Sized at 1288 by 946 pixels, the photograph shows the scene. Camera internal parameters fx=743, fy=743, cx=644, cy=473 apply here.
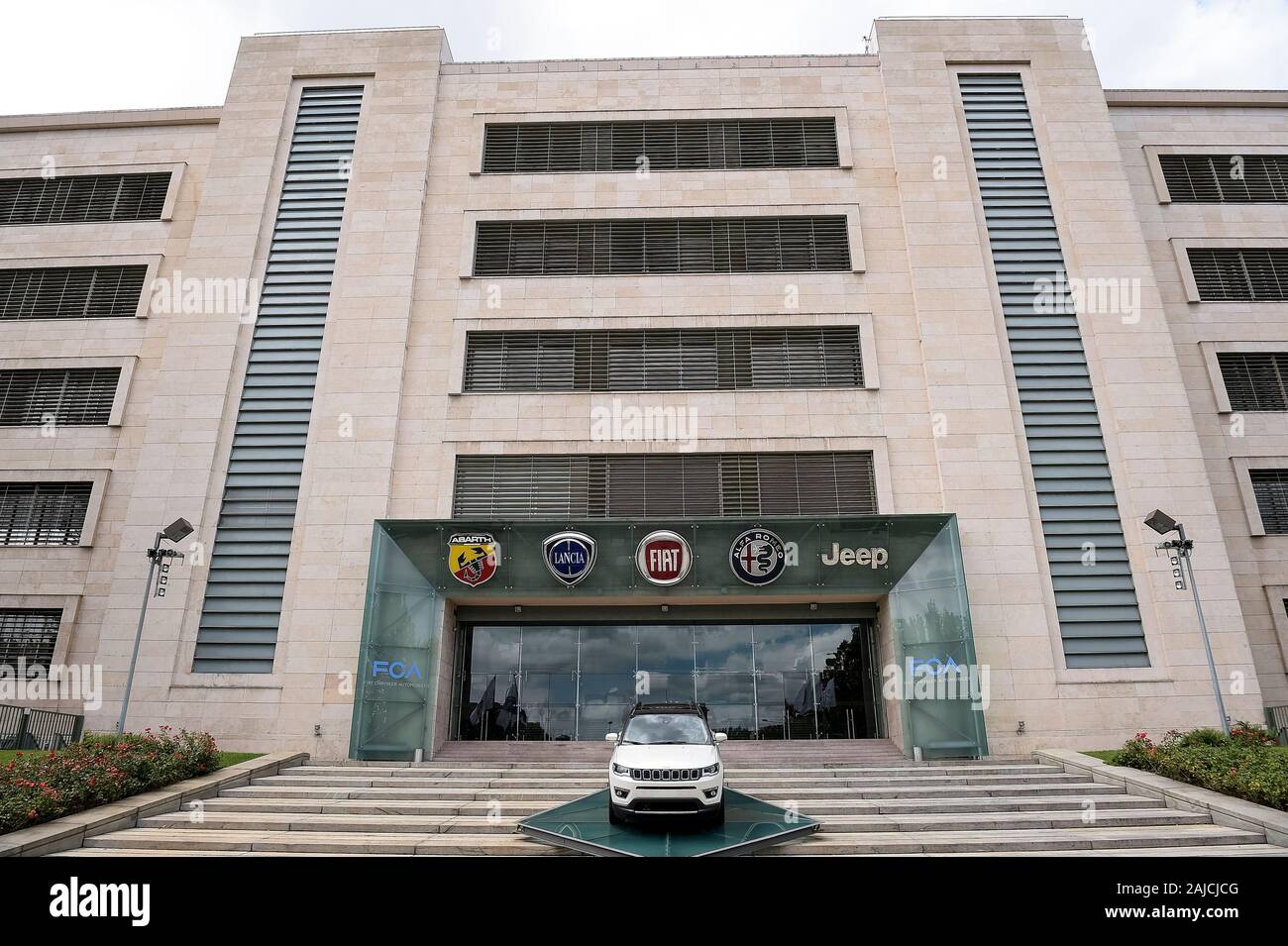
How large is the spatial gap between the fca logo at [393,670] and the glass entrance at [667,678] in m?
1.87

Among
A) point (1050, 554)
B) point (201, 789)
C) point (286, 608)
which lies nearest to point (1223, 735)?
point (1050, 554)

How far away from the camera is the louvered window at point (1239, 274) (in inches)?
990

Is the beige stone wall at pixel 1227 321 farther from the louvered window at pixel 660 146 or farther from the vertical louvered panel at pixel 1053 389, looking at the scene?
the louvered window at pixel 660 146

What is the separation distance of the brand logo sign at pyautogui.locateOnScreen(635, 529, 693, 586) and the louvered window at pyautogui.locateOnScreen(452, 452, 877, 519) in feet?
4.95

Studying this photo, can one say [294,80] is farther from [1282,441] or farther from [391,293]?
[1282,441]

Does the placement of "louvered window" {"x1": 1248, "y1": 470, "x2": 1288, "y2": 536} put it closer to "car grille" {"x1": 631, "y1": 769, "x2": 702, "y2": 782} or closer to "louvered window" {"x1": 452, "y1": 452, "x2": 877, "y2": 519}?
"louvered window" {"x1": 452, "y1": 452, "x2": 877, "y2": 519}

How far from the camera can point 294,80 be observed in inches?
1077

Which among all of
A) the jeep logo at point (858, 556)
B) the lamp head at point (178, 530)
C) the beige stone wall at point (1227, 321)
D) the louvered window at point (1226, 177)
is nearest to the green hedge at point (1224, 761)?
the beige stone wall at point (1227, 321)

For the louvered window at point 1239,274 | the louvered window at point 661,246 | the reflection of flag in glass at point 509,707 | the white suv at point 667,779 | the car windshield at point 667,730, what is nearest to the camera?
the white suv at point 667,779

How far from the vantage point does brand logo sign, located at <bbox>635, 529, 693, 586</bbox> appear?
20156 mm

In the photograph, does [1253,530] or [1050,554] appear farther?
[1253,530]

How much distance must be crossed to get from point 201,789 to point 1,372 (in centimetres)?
1875

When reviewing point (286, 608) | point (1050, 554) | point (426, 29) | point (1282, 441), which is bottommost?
point (286, 608)

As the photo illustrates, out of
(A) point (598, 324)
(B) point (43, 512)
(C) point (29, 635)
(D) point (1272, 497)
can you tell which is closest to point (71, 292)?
(B) point (43, 512)
